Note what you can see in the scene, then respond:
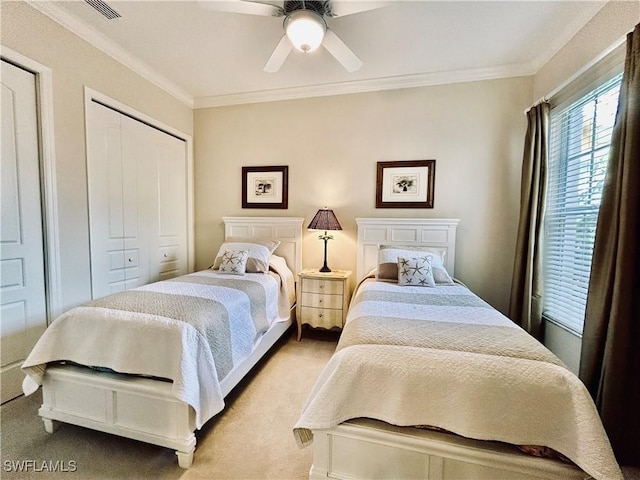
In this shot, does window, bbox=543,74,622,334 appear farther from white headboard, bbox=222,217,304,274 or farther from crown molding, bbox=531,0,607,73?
white headboard, bbox=222,217,304,274

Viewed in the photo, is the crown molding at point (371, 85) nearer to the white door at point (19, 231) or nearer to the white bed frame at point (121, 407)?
the white door at point (19, 231)

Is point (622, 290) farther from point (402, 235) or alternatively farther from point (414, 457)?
point (402, 235)

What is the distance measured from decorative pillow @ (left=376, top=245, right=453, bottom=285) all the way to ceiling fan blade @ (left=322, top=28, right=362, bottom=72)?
164 centimetres

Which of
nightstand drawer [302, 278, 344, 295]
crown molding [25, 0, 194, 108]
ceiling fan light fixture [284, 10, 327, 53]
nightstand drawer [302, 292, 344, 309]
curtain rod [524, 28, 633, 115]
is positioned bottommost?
nightstand drawer [302, 292, 344, 309]

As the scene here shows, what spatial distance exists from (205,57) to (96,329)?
253cm

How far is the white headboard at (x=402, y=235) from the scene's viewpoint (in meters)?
2.89

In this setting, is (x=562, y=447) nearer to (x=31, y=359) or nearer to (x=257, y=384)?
(x=257, y=384)

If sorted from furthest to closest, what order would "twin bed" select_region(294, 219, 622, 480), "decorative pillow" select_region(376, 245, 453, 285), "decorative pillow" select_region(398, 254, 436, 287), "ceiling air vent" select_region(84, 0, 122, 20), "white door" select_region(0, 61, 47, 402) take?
"decorative pillow" select_region(376, 245, 453, 285), "decorative pillow" select_region(398, 254, 436, 287), "ceiling air vent" select_region(84, 0, 122, 20), "white door" select_region(0, 61, 47, 402), "twin bed" select_region(294, 219, 622, 480)

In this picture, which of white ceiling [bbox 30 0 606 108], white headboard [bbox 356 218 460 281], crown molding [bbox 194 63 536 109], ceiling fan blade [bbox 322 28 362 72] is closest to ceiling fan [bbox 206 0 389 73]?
ceiling fan blade [bbox 322 28 362 72]

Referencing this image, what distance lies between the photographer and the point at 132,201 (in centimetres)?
280

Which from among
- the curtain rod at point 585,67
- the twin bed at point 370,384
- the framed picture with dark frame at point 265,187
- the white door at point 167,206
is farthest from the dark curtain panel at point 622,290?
the white door at point 167,206

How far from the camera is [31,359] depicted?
1.51 metres

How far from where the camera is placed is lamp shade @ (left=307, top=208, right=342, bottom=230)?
9.53ft


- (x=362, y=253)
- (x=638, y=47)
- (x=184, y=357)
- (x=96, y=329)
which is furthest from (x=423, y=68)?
(x=96, y=329)
